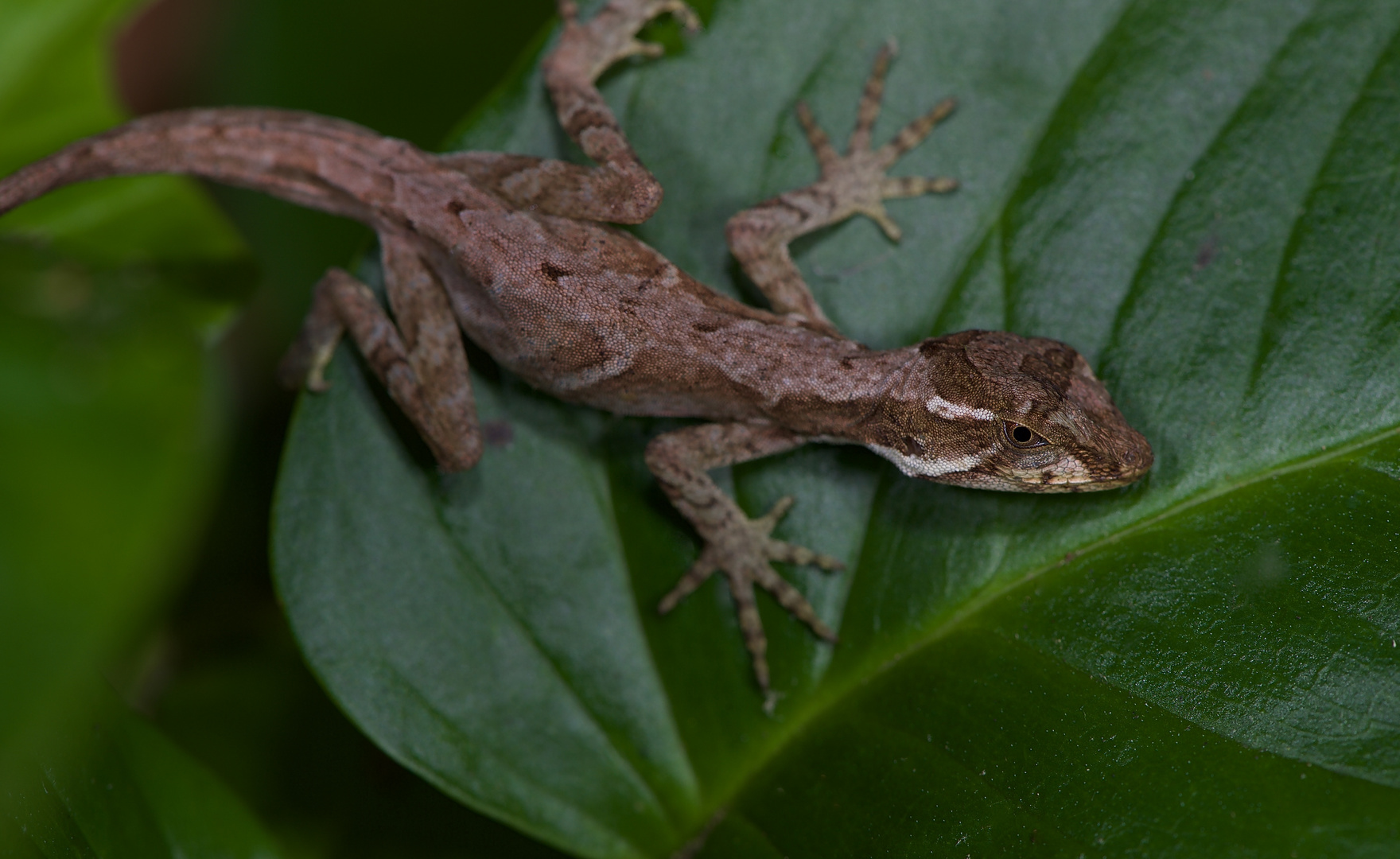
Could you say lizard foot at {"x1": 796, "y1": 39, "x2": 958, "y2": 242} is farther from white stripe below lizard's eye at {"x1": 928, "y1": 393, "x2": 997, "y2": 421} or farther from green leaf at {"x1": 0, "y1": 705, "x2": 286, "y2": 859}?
green leaf at {"x1": 0, "y1": 705, "x2": 286, "y2": 859}

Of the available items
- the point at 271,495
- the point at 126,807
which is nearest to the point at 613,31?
the point at 271,495

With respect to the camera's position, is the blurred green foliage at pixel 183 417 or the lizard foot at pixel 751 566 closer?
the blurred green foliage at pixel 183 417

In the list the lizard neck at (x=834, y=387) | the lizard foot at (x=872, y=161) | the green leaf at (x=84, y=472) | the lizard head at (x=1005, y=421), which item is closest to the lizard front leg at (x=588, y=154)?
the lizard foot at (x=872, y=161)

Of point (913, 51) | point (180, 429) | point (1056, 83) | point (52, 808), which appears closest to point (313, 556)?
point (52, 808)

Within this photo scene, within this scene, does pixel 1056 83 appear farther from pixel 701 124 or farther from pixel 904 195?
pixel 701 124

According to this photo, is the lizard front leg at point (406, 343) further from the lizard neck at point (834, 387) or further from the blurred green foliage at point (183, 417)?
the lizard neck at point (834, 387)

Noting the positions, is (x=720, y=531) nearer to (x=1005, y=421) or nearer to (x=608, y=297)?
(x=608, y=297)

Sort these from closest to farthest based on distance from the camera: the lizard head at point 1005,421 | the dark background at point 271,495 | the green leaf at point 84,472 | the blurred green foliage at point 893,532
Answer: the green leaf at point 84,472 → the blurred green foliage at point 893,532 → the lizard head at point 1005,421 → the dark background at point 271,495
